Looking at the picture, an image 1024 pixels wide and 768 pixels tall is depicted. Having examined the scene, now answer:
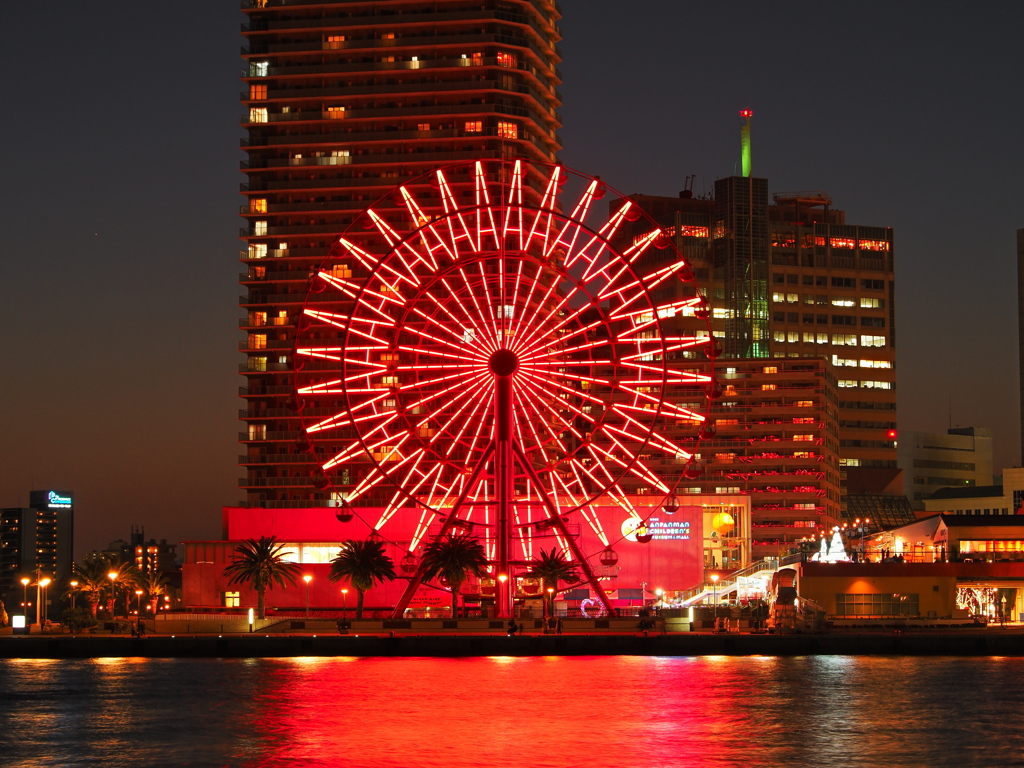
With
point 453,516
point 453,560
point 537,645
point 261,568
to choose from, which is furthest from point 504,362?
point 261,568

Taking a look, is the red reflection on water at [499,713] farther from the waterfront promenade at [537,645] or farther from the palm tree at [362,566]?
the palm tree at [362,566]

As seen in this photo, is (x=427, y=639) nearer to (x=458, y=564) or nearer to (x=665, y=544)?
(x=458, y=564)

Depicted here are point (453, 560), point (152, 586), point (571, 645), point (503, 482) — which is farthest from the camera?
point (152, 586)

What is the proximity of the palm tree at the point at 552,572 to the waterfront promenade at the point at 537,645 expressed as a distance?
6503 millimetres

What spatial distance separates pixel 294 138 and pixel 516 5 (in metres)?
27.9

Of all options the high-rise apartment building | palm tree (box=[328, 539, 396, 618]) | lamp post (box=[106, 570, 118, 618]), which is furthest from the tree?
palm tree (box=[328, 539, 396, 618])

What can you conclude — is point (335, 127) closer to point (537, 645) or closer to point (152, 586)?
point (152, 586)

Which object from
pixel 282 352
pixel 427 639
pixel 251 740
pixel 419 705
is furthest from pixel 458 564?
pixel 282 352

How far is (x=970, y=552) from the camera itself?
481 ft

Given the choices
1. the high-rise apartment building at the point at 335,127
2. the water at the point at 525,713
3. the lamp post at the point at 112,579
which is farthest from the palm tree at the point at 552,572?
the high-rise apartment building at the point at 335,127

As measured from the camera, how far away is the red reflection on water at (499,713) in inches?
2803

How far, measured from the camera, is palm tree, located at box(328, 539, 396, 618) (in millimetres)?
Result: 126188

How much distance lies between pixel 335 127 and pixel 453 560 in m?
71.2

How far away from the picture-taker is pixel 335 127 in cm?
17775
